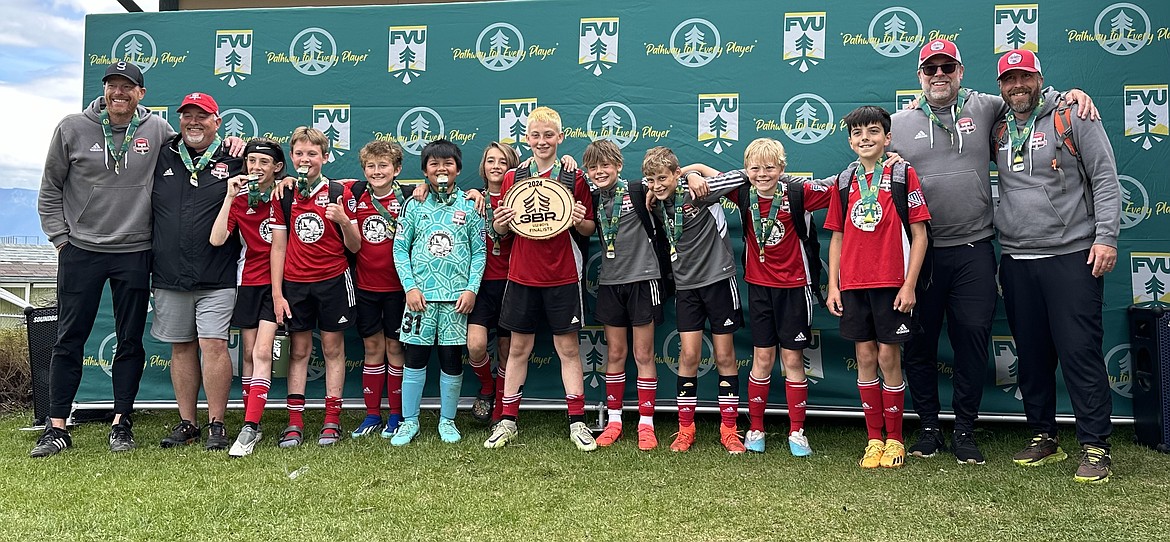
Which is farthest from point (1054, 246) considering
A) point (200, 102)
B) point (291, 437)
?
point (200, 102)

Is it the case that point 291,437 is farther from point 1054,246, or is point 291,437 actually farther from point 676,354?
point 1054,246

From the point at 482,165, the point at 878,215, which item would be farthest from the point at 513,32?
the point at 878,215

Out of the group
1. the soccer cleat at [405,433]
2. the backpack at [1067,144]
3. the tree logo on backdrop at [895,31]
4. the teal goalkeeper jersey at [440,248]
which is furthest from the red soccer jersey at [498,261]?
the backpack at [1067,144]

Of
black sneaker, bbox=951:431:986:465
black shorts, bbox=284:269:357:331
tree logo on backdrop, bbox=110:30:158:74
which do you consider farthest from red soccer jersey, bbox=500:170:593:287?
tree logo on backdrop, bbox=110:30:158:74

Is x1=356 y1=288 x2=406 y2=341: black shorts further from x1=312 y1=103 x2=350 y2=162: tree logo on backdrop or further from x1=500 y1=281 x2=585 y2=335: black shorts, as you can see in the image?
x1=312 y1=103 x2=350 y2=162: tree logo on backdrop

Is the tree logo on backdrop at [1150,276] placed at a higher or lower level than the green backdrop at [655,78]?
lower

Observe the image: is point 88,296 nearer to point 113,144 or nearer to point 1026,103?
point 113,144

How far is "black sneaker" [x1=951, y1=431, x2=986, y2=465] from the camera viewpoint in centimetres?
391

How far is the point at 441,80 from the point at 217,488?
2.94 metres

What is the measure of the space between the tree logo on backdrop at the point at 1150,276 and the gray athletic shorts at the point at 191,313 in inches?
208

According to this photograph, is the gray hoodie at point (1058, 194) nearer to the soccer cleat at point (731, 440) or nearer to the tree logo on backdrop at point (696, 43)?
the soccer cleat at point (731, 440)

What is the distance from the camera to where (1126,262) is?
4.58 meters

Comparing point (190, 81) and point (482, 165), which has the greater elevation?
point (190, 81)

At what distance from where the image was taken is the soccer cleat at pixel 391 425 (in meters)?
4.57
